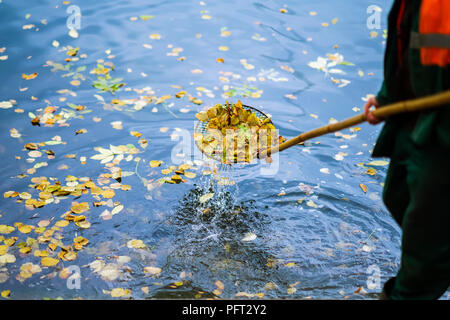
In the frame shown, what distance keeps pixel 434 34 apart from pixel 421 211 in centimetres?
69

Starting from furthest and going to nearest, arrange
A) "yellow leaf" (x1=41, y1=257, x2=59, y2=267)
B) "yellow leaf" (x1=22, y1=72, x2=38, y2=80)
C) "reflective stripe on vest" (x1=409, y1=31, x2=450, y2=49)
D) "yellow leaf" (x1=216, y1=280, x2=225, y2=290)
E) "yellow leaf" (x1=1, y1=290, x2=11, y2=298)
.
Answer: "yellow leaf" (x1=22, y1=72, x2=38, y2=80) → "yellow leaf" (x1=41, y1=257, x2=59, y2=267) → "yellow leaf" (x1=216, y1=280, x2=225, y2=290) → "yellow leaf" (x1=1, y1=290, x2=11, y2=298) → "reflective stripe on vest" (x1=409, y1=31, x2=450, y2=49)

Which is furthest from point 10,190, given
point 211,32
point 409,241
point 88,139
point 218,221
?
point 211,32

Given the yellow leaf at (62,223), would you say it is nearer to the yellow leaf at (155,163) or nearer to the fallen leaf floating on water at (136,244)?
the fallen leaf floating on water at (136,244)

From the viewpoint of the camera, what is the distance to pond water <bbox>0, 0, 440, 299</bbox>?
2707 mm

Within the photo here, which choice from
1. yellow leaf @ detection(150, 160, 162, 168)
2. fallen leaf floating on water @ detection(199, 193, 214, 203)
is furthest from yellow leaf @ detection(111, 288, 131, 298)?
yellow leaf @ detection(150, 160, 162, 168)

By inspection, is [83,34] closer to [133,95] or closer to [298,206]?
[133,95]

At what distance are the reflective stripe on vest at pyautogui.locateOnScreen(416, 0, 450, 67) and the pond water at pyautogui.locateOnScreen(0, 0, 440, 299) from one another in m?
1.59

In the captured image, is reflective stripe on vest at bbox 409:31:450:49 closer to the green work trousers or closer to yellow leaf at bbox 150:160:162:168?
the green work trousers

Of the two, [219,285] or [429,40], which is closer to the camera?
[429,40]

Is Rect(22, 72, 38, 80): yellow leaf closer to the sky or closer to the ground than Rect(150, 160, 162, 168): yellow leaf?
closer to the sky

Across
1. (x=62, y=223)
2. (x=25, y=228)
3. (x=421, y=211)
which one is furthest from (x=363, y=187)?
(x=25, y=228)

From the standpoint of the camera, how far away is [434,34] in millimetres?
1539

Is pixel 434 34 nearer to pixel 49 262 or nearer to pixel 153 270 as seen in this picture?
pixel 153 270

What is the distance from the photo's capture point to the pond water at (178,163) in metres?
2.71
